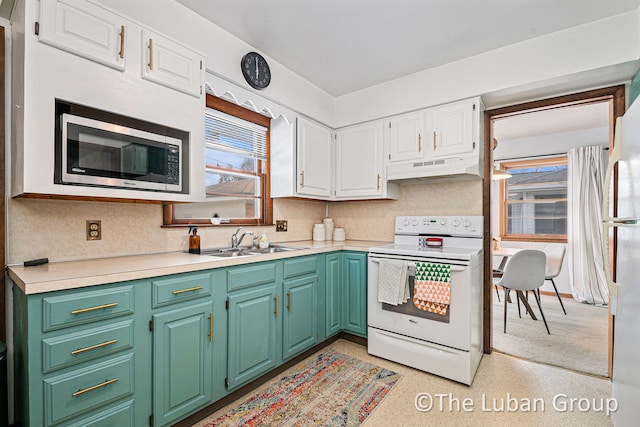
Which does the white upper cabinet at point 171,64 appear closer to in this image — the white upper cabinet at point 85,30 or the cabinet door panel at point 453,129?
the white upper cabinet at point 85,30

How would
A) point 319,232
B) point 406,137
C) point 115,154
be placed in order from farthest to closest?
point 319,232 → point 406,137 → point 115,154

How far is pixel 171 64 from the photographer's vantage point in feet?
5.90

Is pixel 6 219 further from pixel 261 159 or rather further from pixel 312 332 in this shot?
pixel 312 332

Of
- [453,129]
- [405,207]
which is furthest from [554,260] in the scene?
[453,129]

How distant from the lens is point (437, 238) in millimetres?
2787

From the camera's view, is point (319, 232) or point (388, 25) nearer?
point (388, 25)

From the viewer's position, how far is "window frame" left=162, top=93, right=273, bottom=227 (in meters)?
2.21

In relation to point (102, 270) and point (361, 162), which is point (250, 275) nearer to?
point (102, 270)

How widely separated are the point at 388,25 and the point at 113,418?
279 centimetres

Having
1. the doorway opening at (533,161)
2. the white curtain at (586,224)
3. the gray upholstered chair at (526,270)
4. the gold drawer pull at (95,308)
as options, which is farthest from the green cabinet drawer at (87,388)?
the white curtain at (586,224)

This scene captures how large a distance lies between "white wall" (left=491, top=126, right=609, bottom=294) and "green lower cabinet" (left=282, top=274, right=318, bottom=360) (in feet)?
10.1

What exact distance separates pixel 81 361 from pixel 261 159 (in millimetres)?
2084

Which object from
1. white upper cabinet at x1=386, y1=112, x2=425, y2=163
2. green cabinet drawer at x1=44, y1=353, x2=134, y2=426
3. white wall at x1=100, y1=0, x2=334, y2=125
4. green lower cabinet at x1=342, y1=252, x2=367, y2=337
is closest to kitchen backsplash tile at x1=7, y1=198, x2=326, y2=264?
green cabinet drawer at x1=44, y1=353, x2=134, y2=426

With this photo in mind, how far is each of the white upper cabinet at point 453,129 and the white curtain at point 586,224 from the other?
3174 millimetres
